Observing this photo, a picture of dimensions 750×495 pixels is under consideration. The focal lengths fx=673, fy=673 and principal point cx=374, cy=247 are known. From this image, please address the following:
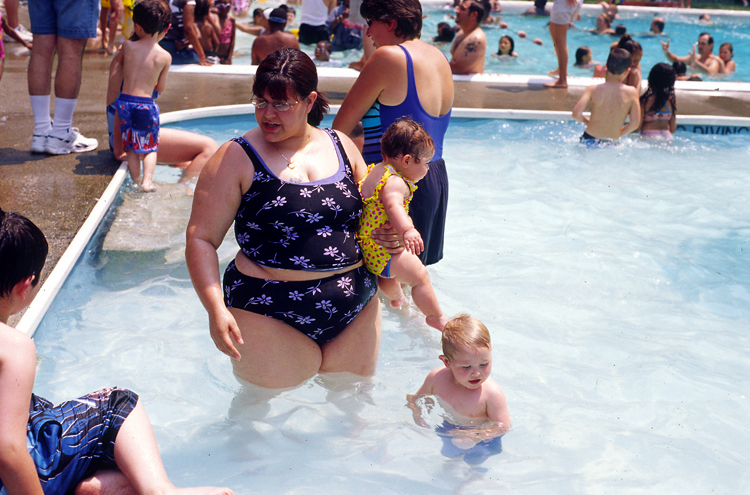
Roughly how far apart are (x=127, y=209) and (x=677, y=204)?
501cm

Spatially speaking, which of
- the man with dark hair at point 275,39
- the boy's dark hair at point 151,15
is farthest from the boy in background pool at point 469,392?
the man with dark hair at point 275,39

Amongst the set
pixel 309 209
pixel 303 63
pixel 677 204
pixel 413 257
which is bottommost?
pixel 677 204

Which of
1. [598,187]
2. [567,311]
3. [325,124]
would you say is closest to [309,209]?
[567,311]

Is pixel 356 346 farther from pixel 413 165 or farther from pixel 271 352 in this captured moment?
pixel 413 165

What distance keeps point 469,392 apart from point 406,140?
1.17 m

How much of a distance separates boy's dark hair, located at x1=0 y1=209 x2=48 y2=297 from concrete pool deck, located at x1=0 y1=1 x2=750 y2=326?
2193mm

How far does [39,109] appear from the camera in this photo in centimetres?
562

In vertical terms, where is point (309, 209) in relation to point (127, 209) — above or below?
above

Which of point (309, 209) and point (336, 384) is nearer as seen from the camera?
point (309, 209)

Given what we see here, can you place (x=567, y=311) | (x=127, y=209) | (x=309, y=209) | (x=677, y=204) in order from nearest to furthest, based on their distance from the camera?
(x=309, y=209)
(x=567, y=311)
(x=127, y=209)
(x=677, y=204)

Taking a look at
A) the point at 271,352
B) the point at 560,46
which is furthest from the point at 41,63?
the point at 560,46

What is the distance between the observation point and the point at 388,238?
9.72 feet

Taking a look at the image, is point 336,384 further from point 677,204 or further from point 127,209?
point 677,204

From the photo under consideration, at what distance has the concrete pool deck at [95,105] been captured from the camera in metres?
4.82
